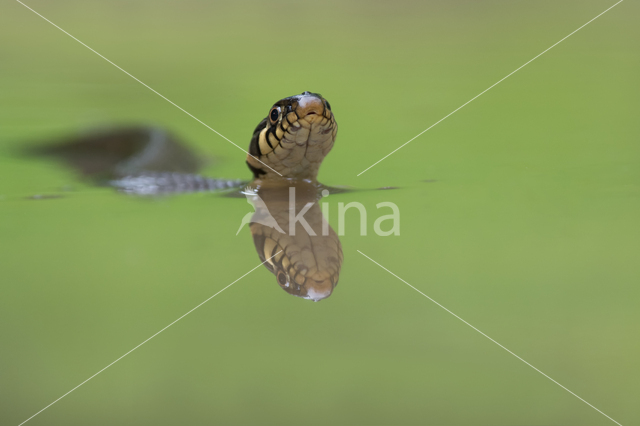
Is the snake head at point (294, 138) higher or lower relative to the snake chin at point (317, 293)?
higher

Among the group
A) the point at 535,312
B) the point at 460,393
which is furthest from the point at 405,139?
the point at 460,393

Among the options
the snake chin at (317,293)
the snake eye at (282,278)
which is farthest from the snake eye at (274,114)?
the snake chin at (317,293)

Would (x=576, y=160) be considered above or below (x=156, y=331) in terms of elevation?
above

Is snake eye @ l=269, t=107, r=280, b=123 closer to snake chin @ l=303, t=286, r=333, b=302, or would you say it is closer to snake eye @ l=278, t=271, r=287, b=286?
snake eye @ l=278, t=271, r=287, b=286

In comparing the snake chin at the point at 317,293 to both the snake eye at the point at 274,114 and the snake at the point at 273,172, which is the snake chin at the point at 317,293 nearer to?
the snake at the point at 273,172

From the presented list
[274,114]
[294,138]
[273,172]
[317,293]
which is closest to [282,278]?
[317,293]

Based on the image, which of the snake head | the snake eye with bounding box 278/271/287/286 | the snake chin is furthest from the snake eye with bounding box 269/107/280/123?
the snake chin

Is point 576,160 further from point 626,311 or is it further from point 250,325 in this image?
point 250,325

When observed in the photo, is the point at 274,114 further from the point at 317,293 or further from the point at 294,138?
the point at 317,293
